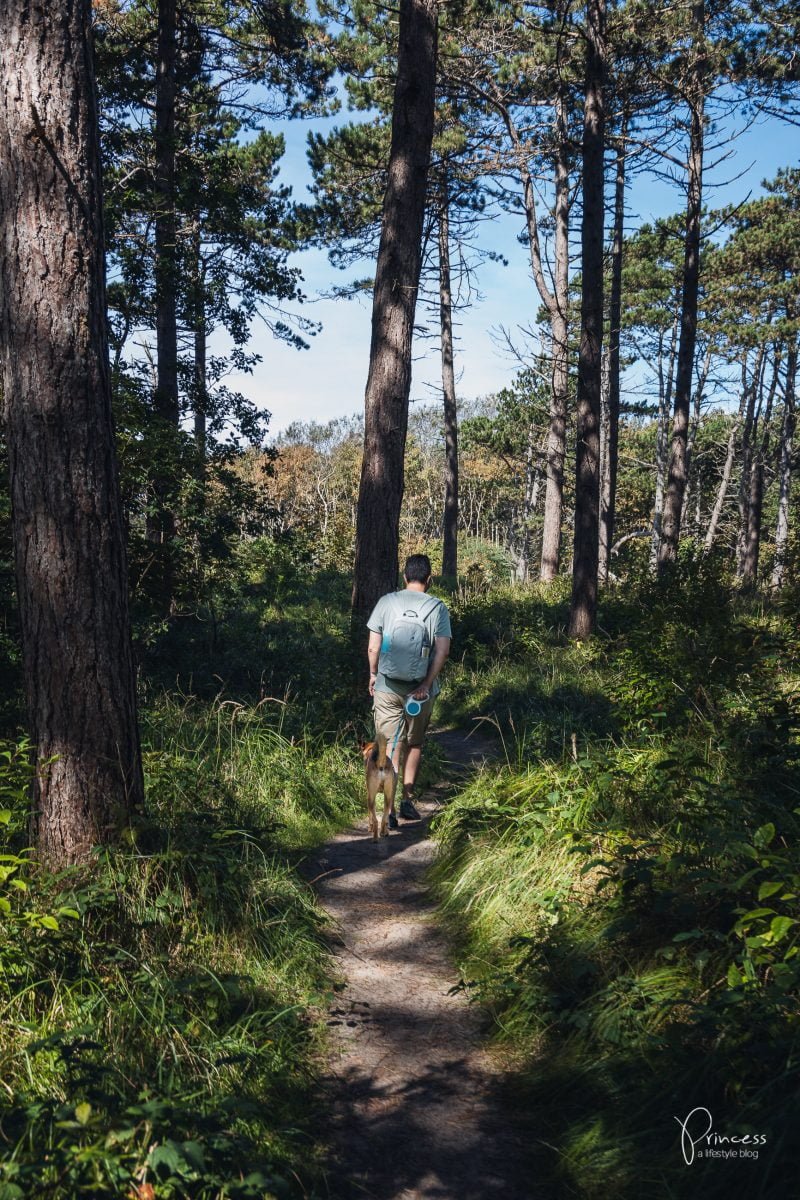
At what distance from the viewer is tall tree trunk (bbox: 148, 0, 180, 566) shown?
8.79 metres

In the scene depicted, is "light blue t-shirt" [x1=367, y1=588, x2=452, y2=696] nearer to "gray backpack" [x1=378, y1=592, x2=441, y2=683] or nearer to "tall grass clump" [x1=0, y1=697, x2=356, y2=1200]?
"gray backpack" [x1=378, y1=592, x2=441, y2=683]

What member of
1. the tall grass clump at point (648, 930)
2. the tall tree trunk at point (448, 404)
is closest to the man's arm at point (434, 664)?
the tall grass clump at point (648, 930)

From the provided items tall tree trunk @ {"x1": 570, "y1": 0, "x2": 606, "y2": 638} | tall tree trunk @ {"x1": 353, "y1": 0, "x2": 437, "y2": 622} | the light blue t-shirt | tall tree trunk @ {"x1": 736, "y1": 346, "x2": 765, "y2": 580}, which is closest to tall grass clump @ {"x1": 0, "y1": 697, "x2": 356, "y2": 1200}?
the light blue t-shirt

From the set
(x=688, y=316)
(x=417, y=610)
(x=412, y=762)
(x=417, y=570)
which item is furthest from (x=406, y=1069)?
(x=688, y=316)

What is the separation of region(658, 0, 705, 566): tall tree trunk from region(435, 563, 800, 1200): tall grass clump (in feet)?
36.2

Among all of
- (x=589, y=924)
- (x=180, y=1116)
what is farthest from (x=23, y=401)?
(x=589, y=924)

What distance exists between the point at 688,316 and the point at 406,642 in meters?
14.3

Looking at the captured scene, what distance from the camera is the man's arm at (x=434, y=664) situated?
6262 millimetres

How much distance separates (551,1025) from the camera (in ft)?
11.8

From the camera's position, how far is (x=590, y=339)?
12.5 meters

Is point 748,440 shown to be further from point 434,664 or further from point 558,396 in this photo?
point 434,664

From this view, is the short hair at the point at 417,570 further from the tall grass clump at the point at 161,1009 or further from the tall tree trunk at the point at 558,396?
→ the tall tree trunk at the point at 558,396

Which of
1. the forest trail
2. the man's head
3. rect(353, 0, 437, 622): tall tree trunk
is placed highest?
rect(353, 0, 437, 622): tall tree trunk

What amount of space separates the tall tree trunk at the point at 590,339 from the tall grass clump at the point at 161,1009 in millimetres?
8707
